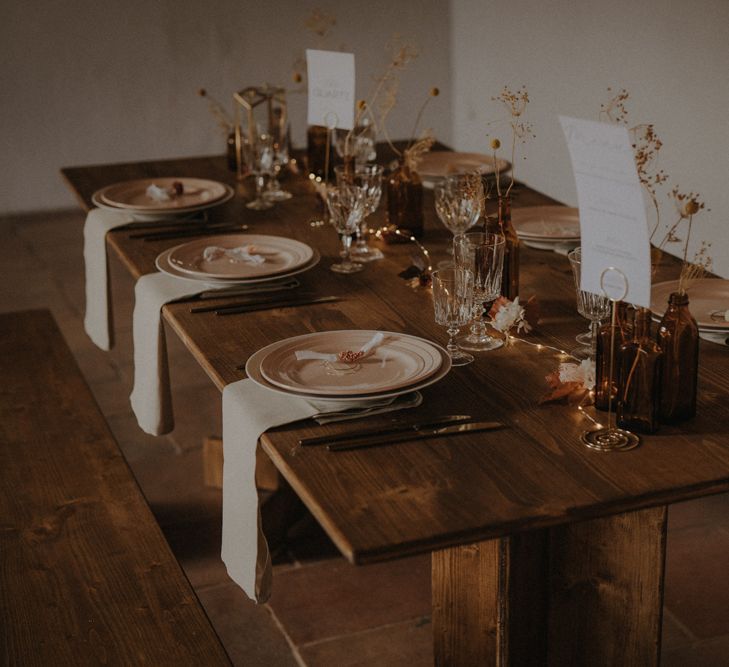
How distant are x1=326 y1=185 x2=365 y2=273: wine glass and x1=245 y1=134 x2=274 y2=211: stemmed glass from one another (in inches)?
24.5

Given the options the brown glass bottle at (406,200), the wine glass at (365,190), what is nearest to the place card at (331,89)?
the brown glass bottle at (406,200)

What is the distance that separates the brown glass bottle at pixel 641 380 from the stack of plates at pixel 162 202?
→ 4.91 ft

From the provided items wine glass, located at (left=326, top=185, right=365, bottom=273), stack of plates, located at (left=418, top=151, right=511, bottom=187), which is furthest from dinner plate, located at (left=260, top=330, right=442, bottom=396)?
stack of plates, located at (left=418, top=151, right=511, bottom=187)

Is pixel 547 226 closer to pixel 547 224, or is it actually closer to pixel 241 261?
pixel 547 224

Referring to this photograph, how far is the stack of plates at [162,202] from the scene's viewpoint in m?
2.68

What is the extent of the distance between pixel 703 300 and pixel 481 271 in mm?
428

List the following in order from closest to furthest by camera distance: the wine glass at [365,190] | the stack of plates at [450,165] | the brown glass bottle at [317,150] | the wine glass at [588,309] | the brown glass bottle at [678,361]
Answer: the brown glass bottle at [678,361] < the wine glass at [588,309] < the wine glass at [365,190] < the stack of plates at [450,165] < the brown glass bottle at [317,150]

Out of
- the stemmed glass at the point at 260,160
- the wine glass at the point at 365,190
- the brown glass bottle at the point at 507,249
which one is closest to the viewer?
the brown glass bottle at the point at 507,249

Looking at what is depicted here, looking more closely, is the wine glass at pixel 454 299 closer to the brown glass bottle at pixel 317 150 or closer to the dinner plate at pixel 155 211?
the dinner plate at pixel 155 211

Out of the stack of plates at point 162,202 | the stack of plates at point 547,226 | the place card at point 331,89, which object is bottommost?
the stack of plates at point 547,226

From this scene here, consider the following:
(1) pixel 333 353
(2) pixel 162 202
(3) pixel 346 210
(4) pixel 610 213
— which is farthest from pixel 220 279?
(4) pixel 610 213

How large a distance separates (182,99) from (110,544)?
5.36 meters

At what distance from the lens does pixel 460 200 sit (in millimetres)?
2258

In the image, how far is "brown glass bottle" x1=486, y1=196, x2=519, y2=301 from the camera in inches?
79.1
